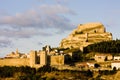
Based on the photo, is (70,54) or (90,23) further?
(90,23)

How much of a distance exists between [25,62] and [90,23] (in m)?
20.0

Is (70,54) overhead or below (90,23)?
below

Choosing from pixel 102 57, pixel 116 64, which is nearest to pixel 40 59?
pixel 102 57

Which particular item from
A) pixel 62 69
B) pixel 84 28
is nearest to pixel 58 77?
pixel 62 69

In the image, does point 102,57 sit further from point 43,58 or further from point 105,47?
point 43,58

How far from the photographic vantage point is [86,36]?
80.9 metres

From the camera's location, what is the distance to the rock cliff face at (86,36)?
79562 millimetres

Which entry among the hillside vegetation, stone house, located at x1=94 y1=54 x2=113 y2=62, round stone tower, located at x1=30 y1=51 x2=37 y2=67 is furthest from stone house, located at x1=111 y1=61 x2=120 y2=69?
round stone tower, located at x1=30 y1=51 x2=37 y2=67

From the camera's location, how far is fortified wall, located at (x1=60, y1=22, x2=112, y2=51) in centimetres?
7944

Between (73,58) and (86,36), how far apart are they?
12.0m

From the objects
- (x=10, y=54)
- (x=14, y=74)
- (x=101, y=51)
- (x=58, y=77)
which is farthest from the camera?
(x=10, y=54)

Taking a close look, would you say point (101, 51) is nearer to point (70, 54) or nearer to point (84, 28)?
point (70, 54)

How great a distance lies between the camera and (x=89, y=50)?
238 feet

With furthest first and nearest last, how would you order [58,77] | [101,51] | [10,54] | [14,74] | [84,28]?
[84,28] < [10,54] < [101,51] < [14,74] < [58,77]
